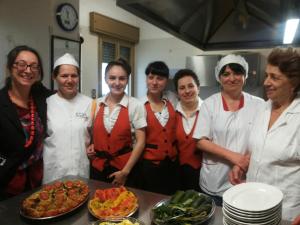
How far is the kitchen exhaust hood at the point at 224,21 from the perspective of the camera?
1.69 m

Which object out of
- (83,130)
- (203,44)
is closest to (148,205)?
(83,130)

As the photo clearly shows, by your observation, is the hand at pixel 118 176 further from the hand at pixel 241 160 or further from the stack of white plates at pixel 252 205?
the stack of white plates at pixel 252 205

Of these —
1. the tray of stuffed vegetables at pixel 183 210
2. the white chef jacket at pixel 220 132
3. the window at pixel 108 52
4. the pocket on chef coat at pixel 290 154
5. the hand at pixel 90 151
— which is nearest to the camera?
the tray of stuffed vegetables at pixel 183 210

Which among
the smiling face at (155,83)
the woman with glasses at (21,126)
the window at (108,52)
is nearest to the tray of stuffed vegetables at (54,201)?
the woman with glasses at (21,126)

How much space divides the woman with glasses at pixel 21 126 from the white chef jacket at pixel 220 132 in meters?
0.90

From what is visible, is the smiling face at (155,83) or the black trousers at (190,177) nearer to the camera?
the black trousers at (190,177)

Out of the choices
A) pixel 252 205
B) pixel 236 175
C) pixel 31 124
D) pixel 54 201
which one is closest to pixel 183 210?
pixel 252 205

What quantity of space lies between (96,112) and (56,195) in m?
0.71

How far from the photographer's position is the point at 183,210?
117cm

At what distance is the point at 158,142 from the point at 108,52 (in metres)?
3.31

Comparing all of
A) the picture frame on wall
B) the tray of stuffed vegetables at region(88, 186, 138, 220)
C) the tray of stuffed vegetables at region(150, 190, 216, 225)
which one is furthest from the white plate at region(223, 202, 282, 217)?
the picture frame on wall

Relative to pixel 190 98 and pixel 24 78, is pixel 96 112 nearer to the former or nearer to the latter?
pixel 24 78

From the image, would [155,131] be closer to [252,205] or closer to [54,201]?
[54,201]

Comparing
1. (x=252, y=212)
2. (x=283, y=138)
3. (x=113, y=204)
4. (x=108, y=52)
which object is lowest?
(x=113, y=204)
